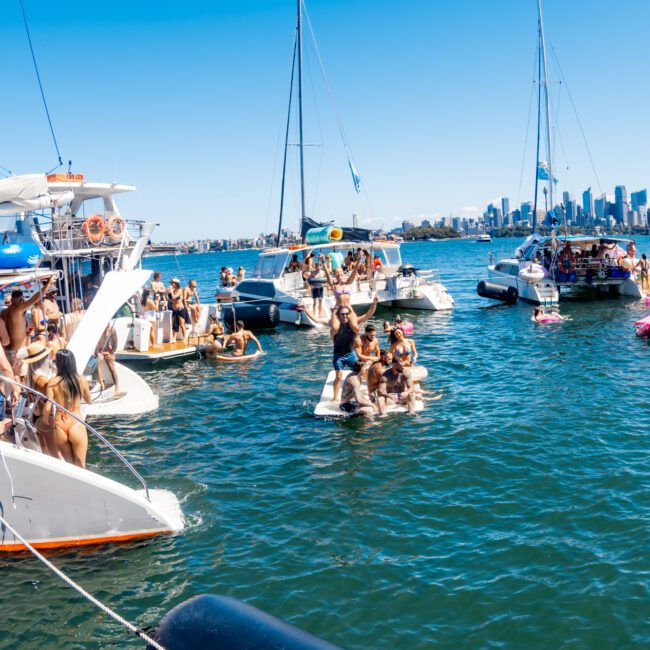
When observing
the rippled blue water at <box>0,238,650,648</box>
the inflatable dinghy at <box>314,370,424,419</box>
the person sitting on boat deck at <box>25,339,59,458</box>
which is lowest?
the rippled blue water at <box>0,238,650,648</box>

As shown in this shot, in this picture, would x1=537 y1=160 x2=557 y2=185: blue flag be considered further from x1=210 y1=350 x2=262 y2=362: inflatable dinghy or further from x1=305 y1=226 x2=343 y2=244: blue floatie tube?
x1=210 y1=350 x2=262 y2=362: inflatable dinghy

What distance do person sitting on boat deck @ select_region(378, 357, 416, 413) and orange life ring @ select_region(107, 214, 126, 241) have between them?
29.2ft

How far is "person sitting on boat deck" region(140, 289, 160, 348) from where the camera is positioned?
65.3 feet

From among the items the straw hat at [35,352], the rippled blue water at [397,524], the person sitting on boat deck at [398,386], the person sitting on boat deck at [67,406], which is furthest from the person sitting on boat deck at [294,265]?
the person sitting on boat deck at [67,406]

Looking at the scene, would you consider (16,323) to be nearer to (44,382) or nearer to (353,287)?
(44,382)

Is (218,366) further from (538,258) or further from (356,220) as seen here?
(538,258)

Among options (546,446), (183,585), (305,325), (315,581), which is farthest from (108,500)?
(305,325)

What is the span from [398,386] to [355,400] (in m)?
1.13

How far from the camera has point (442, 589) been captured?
286 inches

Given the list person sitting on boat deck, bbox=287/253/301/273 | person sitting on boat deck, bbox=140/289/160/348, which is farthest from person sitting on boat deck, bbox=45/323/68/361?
person sitting on boat deck, bbox=287/253/301/273

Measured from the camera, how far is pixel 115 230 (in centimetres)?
1848

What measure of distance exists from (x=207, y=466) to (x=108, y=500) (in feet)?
9.94

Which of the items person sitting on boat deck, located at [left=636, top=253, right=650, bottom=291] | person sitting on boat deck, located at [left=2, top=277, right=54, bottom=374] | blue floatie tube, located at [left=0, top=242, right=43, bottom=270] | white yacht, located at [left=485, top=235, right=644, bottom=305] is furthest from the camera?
person sitting on boat deck, located at [left=636, top=253, right=650, bottom=291]

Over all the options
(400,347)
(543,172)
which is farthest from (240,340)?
(543,172)
